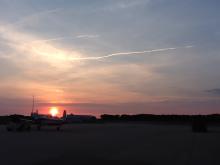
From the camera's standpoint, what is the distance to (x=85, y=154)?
1777cm

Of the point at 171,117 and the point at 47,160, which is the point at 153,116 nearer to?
the point at 171,117

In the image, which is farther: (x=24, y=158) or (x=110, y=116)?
(x=110, y=116)

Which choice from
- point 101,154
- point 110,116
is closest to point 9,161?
point 101,154

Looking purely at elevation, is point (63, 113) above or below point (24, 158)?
above

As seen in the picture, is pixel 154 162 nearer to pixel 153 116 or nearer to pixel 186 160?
pixel 186 160

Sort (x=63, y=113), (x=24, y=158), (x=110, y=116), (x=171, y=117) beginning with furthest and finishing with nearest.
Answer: (x=110, y=116)
(x=171, y=117)
(x=63, y=113)
(x=24, y=158)

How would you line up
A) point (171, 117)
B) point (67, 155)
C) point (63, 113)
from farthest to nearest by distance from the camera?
point (171, 117) → point (63, 113) → point (67, 155)

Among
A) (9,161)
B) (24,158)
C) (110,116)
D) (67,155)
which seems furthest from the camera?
(110,116)

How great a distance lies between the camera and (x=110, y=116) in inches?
4887

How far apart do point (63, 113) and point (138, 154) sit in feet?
166

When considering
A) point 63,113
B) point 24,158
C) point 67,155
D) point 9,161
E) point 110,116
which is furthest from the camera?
point 110,116

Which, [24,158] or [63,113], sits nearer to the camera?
[24,158]

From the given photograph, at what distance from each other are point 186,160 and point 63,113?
2087 inches

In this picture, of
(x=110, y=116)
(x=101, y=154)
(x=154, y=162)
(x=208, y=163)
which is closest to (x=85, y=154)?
Answer: (x=101, y=154)
